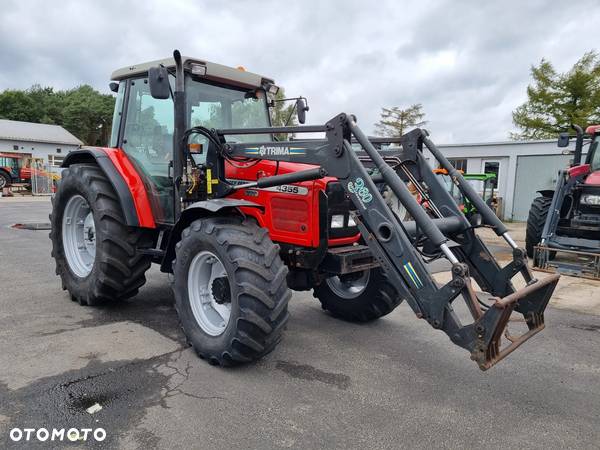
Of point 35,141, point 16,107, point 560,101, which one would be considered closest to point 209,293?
point 560,101

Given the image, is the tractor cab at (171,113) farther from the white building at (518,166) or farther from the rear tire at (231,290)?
the white building at (518,166)

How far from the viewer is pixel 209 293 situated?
12.8 ft

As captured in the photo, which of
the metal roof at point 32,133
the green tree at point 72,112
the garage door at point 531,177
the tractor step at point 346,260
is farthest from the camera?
the green tree at point 72,112

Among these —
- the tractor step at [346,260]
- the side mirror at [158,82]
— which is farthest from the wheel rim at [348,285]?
the side mirror at [158,82]

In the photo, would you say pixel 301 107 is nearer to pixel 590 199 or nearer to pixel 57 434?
pixel 57 434

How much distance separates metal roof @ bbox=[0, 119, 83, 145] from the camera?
39537 millimetres

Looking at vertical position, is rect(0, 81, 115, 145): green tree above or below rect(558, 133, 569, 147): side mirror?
above

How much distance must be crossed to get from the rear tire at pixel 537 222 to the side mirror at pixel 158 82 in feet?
25.2

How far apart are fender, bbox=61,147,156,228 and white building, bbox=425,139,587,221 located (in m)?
14.0

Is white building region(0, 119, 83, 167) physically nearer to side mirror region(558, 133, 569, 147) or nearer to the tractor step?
side mirror region(558, 133, 569, 147)

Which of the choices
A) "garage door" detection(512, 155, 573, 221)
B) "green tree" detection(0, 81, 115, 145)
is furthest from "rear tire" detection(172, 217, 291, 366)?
"green tree" detection(0, 81, 115, 145)

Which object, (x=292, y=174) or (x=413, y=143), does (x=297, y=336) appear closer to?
(x=292, y=174)

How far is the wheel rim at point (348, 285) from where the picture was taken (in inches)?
186

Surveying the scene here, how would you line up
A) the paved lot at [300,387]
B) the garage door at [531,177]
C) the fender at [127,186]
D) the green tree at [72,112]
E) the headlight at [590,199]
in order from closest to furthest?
the paved lot at [300,387]
the fender at [127,186]
the headlight at [590,199]
the garage door at [531,177]
the green tree at [72,112]
